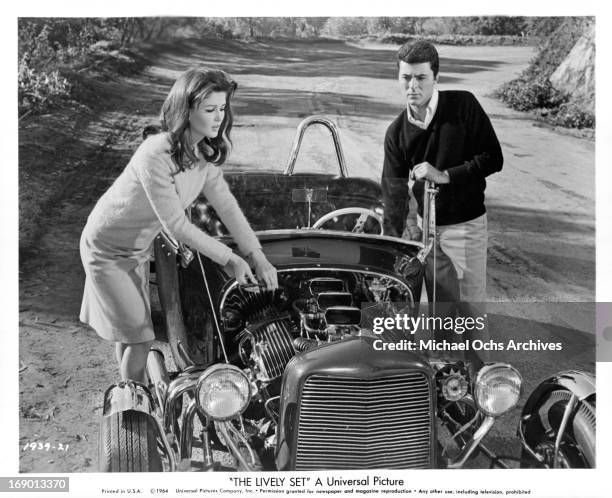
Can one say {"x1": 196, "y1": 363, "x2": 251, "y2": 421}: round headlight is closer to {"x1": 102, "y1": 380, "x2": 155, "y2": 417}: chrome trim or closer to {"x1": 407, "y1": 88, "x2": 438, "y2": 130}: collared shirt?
{"x1": 102, "y1": 380, "x2": 155, "y2": 417}: chrome trim

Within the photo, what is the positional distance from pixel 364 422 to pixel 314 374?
26 centimetres

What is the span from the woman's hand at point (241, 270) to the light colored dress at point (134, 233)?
17cm

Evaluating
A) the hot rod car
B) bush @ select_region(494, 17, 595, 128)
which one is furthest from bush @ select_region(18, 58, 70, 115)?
bush @ select_region(494, 17, 595, 128)

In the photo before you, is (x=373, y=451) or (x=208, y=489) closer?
(x=373, y=451)

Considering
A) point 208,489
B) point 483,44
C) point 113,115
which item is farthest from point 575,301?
point 113,115

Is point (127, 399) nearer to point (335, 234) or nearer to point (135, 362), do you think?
point (135, 362)

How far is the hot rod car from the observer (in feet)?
8.76

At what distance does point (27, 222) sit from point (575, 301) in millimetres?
2824

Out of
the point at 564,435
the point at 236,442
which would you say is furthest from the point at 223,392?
the point at 564,435

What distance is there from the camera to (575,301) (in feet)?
12.2

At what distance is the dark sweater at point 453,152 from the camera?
369 centimetres
